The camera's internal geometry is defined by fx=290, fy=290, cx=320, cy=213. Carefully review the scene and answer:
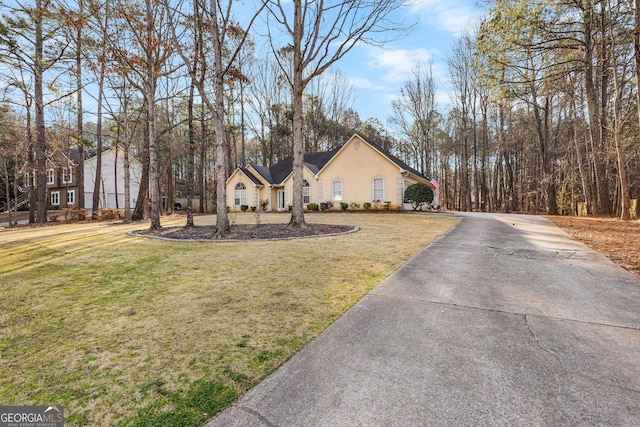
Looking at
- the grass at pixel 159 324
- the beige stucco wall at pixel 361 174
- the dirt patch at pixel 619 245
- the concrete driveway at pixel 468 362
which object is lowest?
the concrete driveway at pixel 468 362

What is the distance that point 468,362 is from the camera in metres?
2.29

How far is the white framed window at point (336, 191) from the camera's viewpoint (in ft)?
76.2

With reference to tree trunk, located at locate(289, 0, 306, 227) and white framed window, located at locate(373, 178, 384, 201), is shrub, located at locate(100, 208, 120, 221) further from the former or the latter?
white framed window, located at locate(373, 178, 384, 201)

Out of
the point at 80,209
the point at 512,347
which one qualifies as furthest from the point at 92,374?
the point at 80,209

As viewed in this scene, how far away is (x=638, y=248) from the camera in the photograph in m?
6.53

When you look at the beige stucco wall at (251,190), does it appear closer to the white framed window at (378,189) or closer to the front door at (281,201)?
the front door at (281,201)

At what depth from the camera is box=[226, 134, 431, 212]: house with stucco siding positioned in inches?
847

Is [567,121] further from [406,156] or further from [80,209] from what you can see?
[80,209]

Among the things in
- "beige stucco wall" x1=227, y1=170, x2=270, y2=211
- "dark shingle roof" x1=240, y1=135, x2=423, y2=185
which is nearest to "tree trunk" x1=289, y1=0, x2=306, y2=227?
"dark shingle roof" x1=240, y1=135, x2=423, y2=185

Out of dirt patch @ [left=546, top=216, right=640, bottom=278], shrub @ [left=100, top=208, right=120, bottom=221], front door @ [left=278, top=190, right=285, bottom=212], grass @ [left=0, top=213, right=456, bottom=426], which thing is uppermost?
front door @ [left=278, top=190, right=285, bottom=212]

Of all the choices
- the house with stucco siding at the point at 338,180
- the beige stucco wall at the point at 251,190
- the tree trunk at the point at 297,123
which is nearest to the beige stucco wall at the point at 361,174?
the house with stucco siding at the point at 338,180

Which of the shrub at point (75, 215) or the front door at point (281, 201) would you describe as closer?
the shrub at point (75, 215)

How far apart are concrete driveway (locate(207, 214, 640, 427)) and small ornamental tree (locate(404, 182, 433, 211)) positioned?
631 inches

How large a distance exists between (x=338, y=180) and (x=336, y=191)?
0.91 meters
